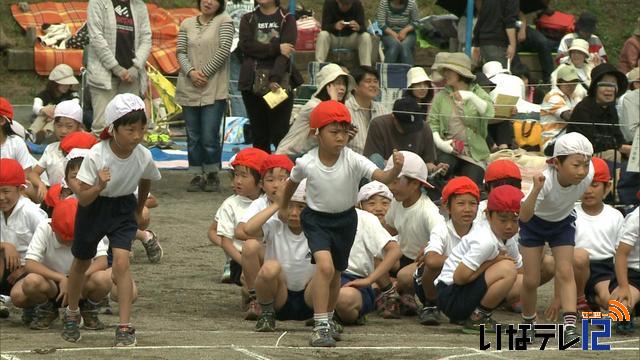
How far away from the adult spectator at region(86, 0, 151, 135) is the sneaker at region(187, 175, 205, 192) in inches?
50.4

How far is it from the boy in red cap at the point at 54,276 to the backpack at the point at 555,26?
39.7ft

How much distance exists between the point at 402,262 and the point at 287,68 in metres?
4.66

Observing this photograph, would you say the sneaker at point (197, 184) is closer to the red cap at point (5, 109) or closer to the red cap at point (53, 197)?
the red cap at point (5, 109)

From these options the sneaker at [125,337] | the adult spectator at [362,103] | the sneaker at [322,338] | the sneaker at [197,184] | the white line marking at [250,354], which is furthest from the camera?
the sneaker at [197,184]

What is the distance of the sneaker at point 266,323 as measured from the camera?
9.70 meters

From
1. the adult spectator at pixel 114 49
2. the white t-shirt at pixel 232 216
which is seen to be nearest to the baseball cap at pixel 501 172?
the white t-shirt at pixel 232 216

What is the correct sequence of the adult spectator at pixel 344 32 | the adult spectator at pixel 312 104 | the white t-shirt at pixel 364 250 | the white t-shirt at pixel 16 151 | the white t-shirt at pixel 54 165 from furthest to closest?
1. the adult spectator at pixel 344 32
2. the adult spectator at pixel 312 104
3. the white t-shirt at pixel 54 165
4. the white t-shirt at pixel 16 151
5. the white t-shirt at pixel 364 250

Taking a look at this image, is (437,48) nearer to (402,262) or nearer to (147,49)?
(147,49)

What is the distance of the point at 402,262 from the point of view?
10914 millimetres

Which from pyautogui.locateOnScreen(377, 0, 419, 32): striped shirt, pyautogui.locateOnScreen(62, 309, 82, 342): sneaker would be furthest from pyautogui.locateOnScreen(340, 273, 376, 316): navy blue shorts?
pyautogui.locateOnScreen(377, 0, 419, 32): striped shirt

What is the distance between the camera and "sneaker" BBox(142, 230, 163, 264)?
1227cm

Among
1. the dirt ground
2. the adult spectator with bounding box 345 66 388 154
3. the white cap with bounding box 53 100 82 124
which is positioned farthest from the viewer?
the adult spectator with bounding box 345 66 388 154

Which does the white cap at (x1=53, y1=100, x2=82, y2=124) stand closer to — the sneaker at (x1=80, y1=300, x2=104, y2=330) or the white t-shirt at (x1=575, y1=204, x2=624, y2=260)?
the sneaker at (x1=80, y1=300, x2=104, y2=330)

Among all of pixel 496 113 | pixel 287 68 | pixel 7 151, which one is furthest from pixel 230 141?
pixel 7 151
